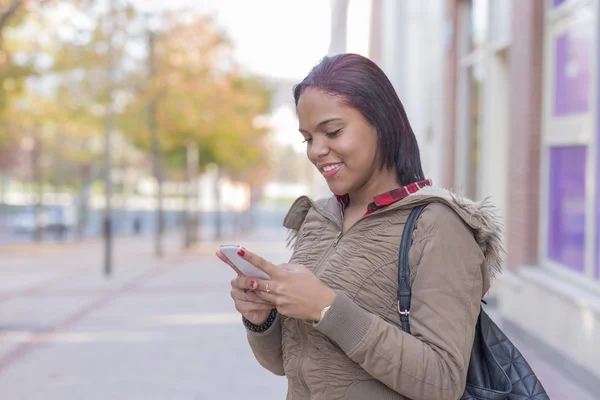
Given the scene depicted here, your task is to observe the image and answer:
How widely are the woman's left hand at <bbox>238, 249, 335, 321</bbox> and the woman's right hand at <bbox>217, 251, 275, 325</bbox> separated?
0.08 meters

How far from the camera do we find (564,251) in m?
7.52

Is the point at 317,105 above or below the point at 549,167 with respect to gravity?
above

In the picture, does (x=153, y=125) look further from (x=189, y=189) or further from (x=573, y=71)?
(x=573, y=71)

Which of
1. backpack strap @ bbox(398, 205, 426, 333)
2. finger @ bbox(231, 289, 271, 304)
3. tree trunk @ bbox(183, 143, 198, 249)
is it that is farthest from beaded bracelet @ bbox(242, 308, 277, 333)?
tree trunk @ bbox(183, 143, 198, 249)

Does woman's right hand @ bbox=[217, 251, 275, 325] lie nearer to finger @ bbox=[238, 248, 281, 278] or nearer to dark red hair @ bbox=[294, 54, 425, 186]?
finger @ bbox=[238, 248, 281, 278]

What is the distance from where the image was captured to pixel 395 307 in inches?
69.8

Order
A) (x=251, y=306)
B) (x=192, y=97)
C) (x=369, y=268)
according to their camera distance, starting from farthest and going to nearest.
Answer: (x=192, y=97) < (x=251, y=306) < (x=369, y=268)

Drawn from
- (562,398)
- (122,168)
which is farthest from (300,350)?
(122,168)

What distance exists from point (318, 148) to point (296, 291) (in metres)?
A: 0.33

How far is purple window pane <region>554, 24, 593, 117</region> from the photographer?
22.7 ft

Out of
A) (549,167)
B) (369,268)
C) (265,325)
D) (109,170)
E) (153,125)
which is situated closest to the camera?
(369,268)

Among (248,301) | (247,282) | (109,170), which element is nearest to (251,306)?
(248,301)

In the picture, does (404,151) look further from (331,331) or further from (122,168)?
(122,168)

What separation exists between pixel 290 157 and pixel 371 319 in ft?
→ 335
